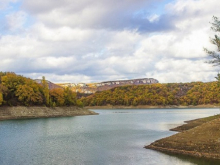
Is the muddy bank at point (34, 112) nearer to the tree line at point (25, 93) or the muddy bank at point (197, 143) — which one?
the tree line at point (25, 93)

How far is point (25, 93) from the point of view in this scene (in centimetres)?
10556

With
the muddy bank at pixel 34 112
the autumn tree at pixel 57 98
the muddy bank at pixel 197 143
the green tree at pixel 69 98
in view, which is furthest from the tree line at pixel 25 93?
the muddy bank at pixel 197 143

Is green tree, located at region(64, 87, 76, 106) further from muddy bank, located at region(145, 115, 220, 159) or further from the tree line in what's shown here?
muddy bank, located at region(145, 115, 220, 159)

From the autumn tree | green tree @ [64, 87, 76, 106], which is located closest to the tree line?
the autumn tree

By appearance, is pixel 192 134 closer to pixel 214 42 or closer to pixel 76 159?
pixel 214 42

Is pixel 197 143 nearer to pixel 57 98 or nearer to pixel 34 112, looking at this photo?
pixel 34 112

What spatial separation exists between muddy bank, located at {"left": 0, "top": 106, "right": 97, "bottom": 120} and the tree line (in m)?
2.90

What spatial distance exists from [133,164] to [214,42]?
18.6 meters

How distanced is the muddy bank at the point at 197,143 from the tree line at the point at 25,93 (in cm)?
7563

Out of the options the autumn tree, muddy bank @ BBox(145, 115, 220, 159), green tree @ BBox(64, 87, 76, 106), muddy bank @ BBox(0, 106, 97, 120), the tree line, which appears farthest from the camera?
green tree @ BBox(64, 87, 76, 106)

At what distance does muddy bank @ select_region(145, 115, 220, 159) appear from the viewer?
2844 centimetres

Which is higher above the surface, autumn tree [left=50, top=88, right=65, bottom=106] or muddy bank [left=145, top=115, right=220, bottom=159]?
autumn tree [left=50, top=88, right=65, bottom=106]

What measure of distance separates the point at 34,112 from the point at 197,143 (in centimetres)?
8276

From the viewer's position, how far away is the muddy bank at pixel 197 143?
28438 mm
